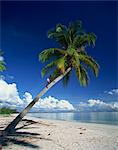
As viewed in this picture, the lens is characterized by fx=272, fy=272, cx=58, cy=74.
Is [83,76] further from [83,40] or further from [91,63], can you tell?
[83,40]

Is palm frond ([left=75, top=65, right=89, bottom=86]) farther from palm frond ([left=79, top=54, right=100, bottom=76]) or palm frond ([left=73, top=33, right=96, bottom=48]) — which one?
palm frond ([left=73, top=33, right=96, bottom=48])

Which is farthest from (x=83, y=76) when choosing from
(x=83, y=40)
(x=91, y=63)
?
(x=83, y=40)

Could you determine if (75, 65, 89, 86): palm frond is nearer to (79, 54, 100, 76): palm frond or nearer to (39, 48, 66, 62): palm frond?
(79, 54, 100, 76): palm frond

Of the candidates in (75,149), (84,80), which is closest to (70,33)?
(84,80)

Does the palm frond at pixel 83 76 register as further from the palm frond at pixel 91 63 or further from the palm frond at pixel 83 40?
the palm frond at pixel 83 40

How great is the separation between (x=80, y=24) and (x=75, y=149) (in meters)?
9.36

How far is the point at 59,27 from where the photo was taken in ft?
60.1

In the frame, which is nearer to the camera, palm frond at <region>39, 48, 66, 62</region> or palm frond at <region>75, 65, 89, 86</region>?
palm frond at <region>39, 48, 66, 62</region>

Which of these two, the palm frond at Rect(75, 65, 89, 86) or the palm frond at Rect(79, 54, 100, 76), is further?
the palm frond at Rect(75, 65, 89, 86)

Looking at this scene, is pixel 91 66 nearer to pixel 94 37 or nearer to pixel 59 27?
pixel 94 37

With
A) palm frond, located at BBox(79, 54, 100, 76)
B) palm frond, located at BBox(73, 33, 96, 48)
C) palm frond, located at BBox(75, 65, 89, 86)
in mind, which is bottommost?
palm frond, located at BBox(75, 65, 89, 86)

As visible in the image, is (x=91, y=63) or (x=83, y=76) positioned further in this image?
(x=83, y=76)

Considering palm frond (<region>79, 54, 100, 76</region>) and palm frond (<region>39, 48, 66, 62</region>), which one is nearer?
palm frond (<region>39, 48, 66, 62</region>)

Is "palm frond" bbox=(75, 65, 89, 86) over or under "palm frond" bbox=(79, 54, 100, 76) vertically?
under
